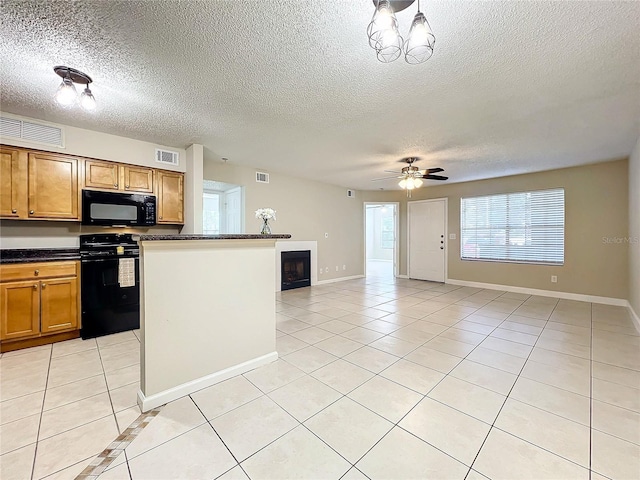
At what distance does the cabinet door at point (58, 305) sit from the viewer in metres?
2.98

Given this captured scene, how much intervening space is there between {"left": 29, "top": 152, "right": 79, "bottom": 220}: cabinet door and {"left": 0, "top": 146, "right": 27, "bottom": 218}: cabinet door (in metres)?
0.05

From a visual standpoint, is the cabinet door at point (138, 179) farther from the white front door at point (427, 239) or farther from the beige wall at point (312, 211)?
the white front door at point (427, 239)

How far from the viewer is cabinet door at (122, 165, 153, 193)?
12.1 feet

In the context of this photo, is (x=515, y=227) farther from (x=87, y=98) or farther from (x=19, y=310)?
(x=19, y=310)

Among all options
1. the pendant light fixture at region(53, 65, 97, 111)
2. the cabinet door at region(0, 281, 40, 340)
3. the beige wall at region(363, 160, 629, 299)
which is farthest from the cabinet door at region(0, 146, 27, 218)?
the beige wall at region(363, 160, 629, 299)

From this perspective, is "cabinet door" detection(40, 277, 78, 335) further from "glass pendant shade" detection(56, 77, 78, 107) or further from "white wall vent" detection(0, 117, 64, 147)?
"glass pendant shade" detection(56, 77, 78, 107)

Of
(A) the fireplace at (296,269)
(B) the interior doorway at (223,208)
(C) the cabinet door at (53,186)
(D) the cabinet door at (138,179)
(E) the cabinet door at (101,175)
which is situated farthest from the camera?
(A) the fireplace at (296,269)

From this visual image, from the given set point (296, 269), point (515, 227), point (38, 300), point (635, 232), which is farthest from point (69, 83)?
point (515, 227)

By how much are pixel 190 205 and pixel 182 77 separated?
7.02 ft

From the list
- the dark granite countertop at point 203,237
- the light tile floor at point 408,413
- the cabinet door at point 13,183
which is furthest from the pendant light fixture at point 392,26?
the cabinet door at point 13,183

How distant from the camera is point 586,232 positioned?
488cm

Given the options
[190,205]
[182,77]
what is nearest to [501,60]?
[182,77]

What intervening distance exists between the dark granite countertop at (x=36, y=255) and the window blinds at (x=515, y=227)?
7.19m

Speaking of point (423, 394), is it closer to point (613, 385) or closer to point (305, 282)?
point (613, 385)
